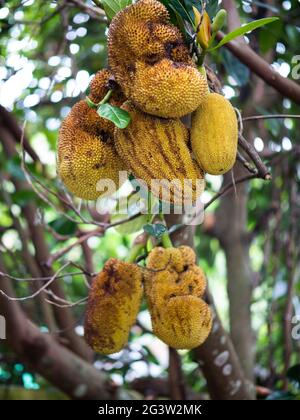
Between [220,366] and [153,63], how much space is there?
2.27 feet

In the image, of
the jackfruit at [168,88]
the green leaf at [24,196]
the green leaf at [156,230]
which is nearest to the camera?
the jackfruit at [168,88]

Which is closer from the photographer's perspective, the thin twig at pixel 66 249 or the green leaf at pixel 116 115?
the green leaf at pixel 116 115

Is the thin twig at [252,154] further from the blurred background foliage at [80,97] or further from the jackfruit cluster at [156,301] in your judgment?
the blurred background foliage at [80,97]

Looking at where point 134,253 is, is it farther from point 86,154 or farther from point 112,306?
point 86,154

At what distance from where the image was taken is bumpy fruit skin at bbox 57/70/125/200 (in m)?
0.74

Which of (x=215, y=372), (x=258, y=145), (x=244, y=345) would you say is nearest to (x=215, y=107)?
(x=215, y=372)

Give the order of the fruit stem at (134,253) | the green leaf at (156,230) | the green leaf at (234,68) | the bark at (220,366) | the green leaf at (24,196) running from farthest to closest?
the green leaf at (24,196), the green leaf at (234,68), the bark at (220,366), the fruit stem at (134,253), the green leaf at (156,230)

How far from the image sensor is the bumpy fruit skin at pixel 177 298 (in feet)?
2.73

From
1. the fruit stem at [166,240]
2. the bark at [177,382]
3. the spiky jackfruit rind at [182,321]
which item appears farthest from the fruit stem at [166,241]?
the bark at [177,382]

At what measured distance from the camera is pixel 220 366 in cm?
117

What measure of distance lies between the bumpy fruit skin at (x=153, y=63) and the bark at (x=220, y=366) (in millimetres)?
405

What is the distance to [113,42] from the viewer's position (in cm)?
70
